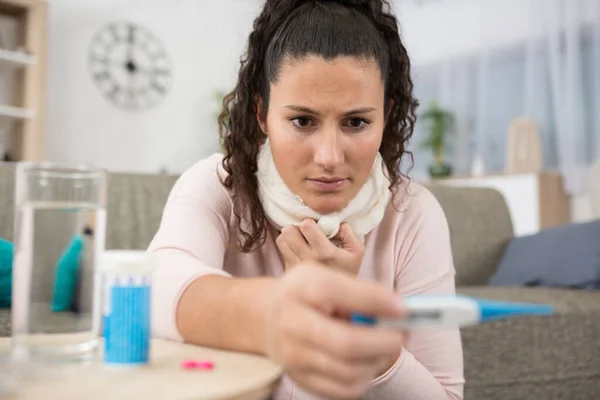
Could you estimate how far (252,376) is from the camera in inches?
21.6

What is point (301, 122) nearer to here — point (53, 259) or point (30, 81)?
point (53, 259)

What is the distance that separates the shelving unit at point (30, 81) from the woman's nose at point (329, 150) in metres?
3.59

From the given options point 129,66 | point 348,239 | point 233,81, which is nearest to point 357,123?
point 348,239

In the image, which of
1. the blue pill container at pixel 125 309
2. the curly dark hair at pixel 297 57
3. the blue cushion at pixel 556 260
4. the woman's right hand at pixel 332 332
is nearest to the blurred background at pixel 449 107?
the blue cushion at pixel 556 260

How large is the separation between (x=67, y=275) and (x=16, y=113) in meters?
3.78

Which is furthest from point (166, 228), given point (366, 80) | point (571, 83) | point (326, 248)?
point (571, 83)

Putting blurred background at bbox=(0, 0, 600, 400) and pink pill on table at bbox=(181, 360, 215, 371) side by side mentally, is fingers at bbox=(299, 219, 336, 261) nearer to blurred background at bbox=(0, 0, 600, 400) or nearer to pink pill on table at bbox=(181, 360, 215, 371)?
pink pill on table at bbox=(181, 360, 215, 371)

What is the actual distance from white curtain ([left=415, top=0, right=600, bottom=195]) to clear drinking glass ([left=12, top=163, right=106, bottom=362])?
3.88 metres

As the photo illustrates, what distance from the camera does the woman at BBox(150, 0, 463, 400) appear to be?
726mm

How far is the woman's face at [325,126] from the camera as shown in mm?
858

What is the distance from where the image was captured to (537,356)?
1853 mm

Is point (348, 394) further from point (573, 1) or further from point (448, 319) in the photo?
point (573, 1)

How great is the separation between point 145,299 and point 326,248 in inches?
9.7

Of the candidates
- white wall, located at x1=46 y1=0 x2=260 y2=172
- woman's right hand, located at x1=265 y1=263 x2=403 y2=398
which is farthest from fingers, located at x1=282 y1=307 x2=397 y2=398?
white wall, located at x1=46 y1=0 x2=260 y2=172
